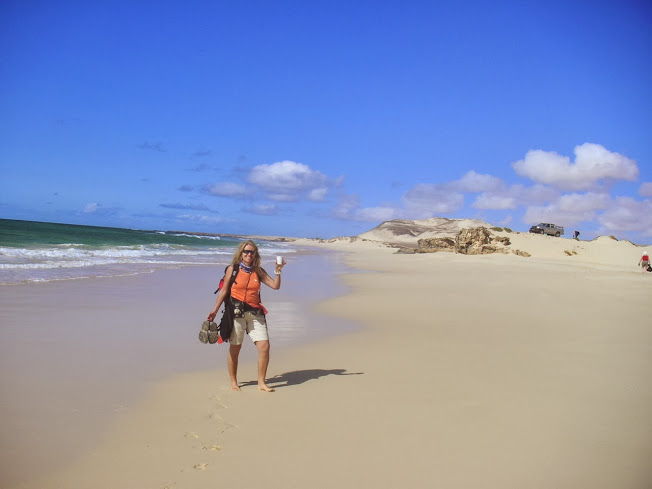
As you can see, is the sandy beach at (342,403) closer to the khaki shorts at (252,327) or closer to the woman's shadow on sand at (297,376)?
the woman's shadow on sand at (297,376)

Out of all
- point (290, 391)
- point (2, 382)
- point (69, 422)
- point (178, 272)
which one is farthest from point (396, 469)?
point (178, 272)

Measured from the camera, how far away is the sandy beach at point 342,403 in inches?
134

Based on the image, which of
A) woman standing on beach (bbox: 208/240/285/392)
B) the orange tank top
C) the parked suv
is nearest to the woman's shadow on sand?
woman standing on beach (bbox: 208/240/285/392)

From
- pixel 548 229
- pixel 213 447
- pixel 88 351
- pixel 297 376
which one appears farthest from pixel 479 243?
pixel 213 447

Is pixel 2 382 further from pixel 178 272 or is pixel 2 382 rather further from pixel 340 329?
pixel 178 272

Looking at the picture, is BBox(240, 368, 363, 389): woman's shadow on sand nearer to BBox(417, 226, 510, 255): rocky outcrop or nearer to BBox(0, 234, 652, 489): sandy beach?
BBox(0, 234, 652, 489): sandy beach

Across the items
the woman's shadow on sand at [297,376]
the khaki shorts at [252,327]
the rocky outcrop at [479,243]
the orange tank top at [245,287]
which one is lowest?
the woman's shadow on sand at [297,376]

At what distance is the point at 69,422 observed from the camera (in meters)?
4.10

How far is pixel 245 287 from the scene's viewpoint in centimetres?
546

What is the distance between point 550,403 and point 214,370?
4.03m

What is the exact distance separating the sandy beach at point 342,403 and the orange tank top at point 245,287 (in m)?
1.04

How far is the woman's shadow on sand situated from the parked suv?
4180 centimetres

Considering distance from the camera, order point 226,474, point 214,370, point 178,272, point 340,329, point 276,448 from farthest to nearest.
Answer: point 178,272 → point 340,329 → point 214,370 → point 276,448 → point 226,474

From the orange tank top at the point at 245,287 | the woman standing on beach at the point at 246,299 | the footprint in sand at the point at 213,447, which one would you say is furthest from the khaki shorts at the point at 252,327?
the footprint in sand at the point at 213,447
